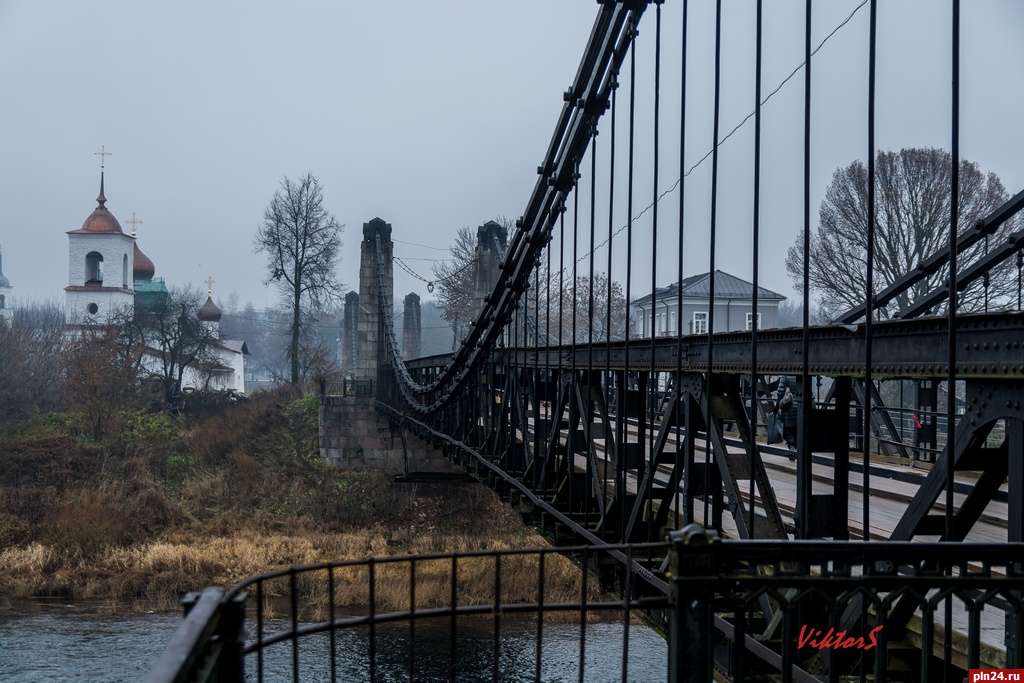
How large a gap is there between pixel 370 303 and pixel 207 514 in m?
9.07

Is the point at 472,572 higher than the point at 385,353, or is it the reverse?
the point at 385,353

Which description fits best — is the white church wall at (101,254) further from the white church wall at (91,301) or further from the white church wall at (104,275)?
the white church wall at (91,301)

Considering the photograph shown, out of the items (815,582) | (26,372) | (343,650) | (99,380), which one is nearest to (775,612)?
(815,582)

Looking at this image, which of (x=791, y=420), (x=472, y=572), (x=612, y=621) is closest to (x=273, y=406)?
(x=472, y=572)

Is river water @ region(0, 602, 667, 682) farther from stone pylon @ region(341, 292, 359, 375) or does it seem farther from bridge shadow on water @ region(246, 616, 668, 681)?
stone pylon @ region(341, 292, 359, 375)

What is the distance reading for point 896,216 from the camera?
21375mm

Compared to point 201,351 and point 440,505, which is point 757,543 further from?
point 201,351

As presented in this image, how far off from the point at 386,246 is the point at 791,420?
2973cm

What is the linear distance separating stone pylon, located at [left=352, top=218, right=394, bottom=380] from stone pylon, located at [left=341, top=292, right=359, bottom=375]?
2.78 meters

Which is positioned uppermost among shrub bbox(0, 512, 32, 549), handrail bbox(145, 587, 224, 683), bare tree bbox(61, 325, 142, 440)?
handrail bbox(145, 587, 224, 683)

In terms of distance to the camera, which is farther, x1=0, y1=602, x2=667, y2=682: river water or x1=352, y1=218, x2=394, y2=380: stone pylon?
x1=352, y1=218, x2=394, y2=380: stone pylon

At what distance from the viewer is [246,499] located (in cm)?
2986

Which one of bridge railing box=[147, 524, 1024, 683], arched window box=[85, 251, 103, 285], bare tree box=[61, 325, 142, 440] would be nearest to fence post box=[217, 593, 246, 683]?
bridge railing box=[147, 524, 1024, 683]

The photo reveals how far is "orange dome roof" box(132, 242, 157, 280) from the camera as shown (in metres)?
65.2
